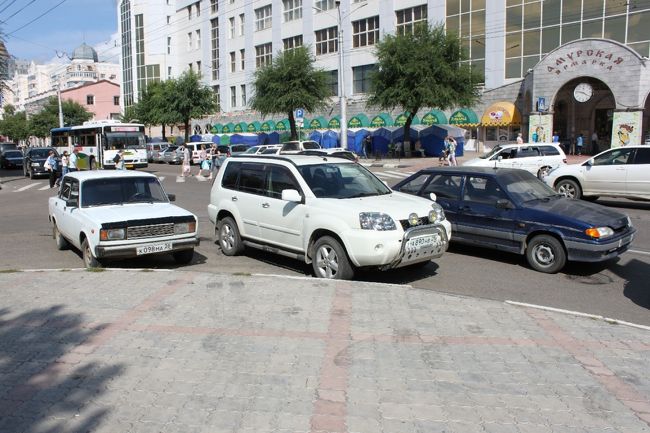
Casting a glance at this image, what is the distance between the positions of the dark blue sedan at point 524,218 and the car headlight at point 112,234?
5.13m

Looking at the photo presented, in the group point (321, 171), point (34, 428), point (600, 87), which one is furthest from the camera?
point (600, 87)

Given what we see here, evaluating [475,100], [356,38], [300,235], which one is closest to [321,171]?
[300,235]

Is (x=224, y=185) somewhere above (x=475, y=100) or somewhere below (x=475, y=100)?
below

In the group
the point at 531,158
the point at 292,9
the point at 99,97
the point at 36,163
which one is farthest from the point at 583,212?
the point at 99,97

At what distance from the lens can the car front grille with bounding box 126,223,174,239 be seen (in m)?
8.77

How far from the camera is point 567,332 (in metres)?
5.84

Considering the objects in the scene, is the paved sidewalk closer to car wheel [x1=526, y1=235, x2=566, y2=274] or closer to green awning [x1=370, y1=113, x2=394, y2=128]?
car wheel [x1=526, y1=235, x2=566, y2=274]

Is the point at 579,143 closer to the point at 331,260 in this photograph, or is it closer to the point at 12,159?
the point at 331,260

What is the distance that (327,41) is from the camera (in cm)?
5575

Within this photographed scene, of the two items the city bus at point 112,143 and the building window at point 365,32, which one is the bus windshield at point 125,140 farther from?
the building window at point 365,32

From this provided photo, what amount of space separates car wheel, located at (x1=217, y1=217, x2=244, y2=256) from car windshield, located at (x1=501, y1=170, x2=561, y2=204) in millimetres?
4516

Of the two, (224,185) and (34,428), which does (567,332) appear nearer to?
(34,428)

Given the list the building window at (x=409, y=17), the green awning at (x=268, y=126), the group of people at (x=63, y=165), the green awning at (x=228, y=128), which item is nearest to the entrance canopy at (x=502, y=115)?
the building window at (x=409, y=17)

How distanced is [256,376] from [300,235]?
3.86 meters
